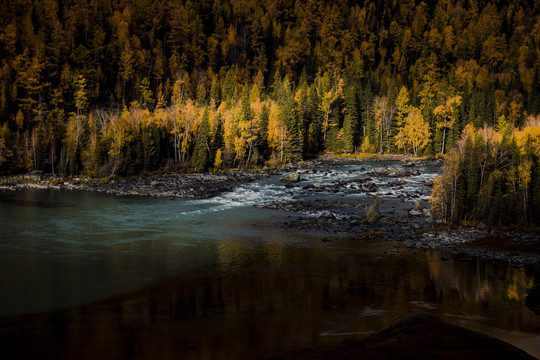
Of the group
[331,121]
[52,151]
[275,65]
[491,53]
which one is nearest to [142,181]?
[52,151]

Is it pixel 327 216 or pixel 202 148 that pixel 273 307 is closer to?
pixel 327 216

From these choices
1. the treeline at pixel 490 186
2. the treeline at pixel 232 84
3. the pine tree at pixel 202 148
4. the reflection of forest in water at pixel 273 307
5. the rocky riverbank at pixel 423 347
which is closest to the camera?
the rocky riverbank at pixel 423 347

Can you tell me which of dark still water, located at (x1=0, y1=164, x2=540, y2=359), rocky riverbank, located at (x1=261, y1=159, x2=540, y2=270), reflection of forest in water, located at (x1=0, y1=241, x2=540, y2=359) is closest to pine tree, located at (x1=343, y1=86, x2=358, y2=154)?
rocky riverbank, located at (x1=261, y1=159, x2=540, y2=270)

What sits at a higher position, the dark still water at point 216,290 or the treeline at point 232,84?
the treeline at point 232,84

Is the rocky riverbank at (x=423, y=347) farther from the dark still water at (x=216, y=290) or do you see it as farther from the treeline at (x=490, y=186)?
the treeline at (x=490, y=186)

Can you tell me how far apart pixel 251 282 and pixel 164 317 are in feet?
18.3

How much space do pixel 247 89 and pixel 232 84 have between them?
23.8 m

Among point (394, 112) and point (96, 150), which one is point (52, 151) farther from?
point (394, 112)

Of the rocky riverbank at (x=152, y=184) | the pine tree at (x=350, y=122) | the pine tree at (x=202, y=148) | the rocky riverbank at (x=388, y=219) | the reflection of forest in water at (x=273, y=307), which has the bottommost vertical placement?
the reflection of forest in water at (x=273, y=307)

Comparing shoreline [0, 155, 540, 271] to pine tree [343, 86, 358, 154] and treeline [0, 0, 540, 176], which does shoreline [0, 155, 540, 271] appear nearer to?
treeline [0, 0, 540, 176]

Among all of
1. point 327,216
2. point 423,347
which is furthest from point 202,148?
point 423,347

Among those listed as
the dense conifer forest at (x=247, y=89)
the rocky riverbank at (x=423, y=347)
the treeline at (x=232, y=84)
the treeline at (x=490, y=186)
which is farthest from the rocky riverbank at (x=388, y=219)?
the treeline at (x=232, y=84)

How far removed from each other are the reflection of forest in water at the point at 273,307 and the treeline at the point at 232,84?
150 ft

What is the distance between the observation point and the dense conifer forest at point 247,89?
6334 cm
